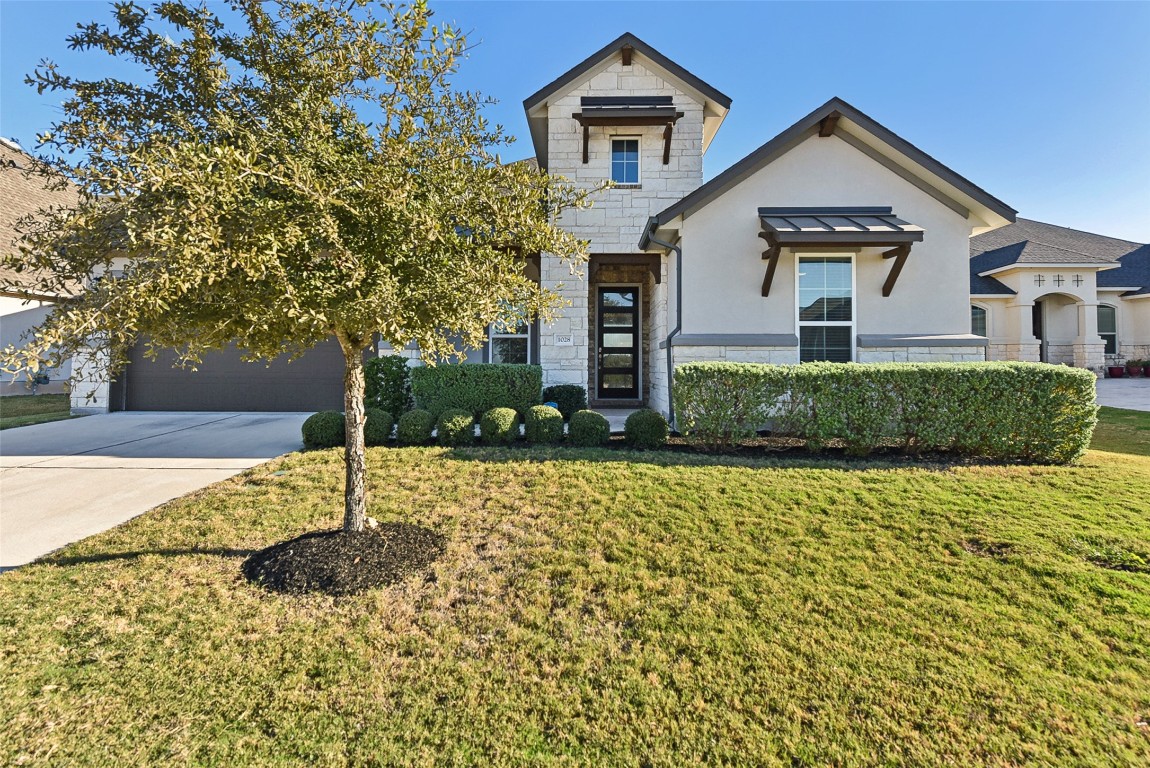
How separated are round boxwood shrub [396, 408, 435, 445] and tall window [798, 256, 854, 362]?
248 inches

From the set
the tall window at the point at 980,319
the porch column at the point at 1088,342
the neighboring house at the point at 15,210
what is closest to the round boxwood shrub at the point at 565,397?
the neighboring house at the point at 15,210

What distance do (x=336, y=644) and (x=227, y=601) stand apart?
3.38 feet

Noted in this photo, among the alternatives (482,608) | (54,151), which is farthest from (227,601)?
(54,151)

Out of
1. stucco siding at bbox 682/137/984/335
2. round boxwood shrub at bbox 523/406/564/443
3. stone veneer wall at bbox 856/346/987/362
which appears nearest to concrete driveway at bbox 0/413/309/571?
round boxwood shrub at bbox 523/406/564/443

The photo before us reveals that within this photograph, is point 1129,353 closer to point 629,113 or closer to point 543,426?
point 629,113

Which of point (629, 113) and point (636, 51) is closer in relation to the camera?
point (629, 113)

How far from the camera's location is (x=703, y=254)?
8359 millimetres

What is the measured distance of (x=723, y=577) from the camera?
3.55 metres

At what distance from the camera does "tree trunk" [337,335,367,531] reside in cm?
372

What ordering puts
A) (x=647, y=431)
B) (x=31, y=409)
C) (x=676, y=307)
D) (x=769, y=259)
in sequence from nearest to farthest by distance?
(x=647, y=431) < (x=769, y=259) < (x=676, y=307) < (x=31, y=409)

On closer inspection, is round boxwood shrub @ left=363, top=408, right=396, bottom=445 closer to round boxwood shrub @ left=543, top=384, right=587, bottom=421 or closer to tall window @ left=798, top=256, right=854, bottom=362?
round boxwood shrub @ left=543, top=384, right=587, bottom=421

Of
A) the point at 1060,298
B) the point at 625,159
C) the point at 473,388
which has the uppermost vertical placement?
the point at 625,159


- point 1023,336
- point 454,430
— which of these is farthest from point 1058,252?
point 454,430

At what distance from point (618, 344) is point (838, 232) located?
18.5 feet
